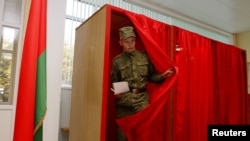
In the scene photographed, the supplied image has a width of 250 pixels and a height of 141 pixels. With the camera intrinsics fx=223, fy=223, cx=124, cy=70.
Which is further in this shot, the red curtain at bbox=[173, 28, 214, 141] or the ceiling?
the ceiling

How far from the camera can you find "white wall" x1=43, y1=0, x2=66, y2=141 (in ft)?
8.84

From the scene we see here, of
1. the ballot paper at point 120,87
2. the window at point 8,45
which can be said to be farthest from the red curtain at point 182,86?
the window at point 8,45

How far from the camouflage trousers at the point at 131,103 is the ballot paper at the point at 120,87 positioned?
0.05m

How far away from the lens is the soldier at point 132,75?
2.20 metres

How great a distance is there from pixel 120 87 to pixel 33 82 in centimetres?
81

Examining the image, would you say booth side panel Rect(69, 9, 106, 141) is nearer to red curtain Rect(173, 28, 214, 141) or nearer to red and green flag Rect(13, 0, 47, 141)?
red and green flag Rect(13, 0, 47, 141)

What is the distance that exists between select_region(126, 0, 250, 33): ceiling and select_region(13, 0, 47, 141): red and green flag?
2605mm

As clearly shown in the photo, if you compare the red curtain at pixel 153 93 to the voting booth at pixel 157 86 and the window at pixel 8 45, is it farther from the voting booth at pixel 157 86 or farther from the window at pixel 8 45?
the window at pixel 8 45

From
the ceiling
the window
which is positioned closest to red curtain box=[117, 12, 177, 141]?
the window

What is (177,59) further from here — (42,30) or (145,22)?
(42,30)

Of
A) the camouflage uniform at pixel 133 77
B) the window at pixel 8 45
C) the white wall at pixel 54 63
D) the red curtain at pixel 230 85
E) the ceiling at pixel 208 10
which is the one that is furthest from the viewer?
the ceiling at pixel 208 10

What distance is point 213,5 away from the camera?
4.25 m

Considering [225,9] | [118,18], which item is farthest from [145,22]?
[225,9]

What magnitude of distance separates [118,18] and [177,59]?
85 centimetres
